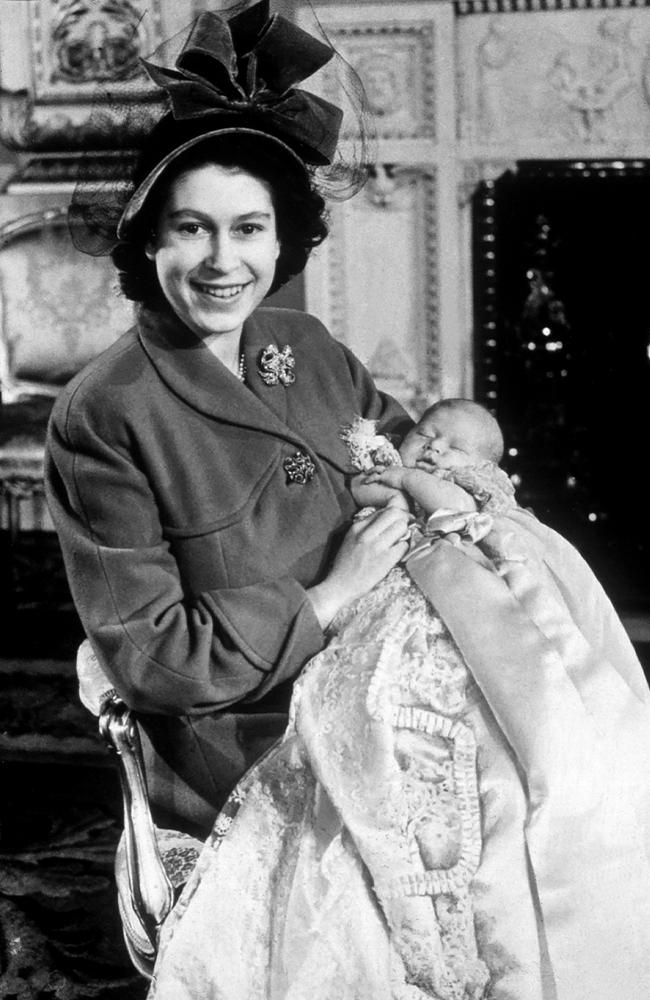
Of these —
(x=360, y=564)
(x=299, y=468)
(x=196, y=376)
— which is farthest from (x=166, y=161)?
(x=360, y=564)

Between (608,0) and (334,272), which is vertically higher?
(608,0)

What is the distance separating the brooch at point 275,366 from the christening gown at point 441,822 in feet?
1.05

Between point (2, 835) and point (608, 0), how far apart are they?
2757 mm

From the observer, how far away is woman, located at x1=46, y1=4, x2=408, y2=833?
1.28 metres

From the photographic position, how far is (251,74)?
4.33ft

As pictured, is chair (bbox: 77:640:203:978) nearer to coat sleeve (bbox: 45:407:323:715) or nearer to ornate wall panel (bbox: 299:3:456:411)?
coat sleeve (bbox: 45:407:323:715)

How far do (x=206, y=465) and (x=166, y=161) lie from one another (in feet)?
1.13

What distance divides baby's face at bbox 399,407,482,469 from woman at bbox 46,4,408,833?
0.36 ft

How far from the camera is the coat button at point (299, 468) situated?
4.67ft

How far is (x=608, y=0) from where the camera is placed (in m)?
3.30

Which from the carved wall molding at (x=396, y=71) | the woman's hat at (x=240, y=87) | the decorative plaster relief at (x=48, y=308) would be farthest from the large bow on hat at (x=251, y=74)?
the decorative plaster relief at (x=48, y=308)

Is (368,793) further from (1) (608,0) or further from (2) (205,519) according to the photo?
(1) (608,0)

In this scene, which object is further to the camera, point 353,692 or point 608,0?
point 608,0

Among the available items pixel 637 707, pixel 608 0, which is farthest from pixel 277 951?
pixel 608 0
